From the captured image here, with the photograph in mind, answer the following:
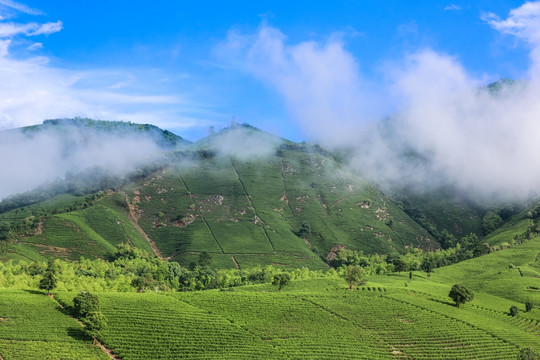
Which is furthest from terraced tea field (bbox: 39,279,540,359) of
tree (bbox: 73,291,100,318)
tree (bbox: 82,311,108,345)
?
tree (bbox: 73,291,100,318)

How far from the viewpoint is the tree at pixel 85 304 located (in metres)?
90.1

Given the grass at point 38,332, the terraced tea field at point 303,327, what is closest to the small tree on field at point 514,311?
the terraced tea field at point 303,327

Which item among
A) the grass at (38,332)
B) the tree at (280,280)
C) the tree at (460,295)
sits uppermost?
the tree at (460,295)

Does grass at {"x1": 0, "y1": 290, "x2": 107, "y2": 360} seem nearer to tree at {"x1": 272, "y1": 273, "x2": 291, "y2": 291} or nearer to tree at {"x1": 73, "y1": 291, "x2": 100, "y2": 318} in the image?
tree at {"x1": 73, "y1": 291, "x2": 100, "y2": 318}

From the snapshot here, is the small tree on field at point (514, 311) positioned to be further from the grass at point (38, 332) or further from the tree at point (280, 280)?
the grass at point (38, 332)

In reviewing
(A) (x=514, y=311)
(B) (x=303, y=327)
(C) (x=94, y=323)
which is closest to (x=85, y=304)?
(C) (x=94, y=323)

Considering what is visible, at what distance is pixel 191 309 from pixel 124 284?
→ 143 ft

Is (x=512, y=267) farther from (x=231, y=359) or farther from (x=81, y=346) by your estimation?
(x=81, y=346)

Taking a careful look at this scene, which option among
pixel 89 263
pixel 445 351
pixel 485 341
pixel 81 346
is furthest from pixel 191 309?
pixel 89 263

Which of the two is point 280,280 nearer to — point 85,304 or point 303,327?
point 303,327

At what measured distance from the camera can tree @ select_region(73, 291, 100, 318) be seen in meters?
90.1

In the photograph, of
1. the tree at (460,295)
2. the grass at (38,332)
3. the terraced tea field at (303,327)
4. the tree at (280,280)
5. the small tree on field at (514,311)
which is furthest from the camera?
the tree at (280,280)

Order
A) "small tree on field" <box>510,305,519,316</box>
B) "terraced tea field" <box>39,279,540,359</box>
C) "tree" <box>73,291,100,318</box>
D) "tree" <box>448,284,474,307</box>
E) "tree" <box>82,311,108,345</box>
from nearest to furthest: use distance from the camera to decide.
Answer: "tree" <box>82,311,108,345</box> < "tree" <box>73,291,100,318</box> < "terraced tea field" <box>39,279,540,359</box> < "small tree on field" <box>510,305,519,316</box> < "tree" <box>448,284,474,307</box>

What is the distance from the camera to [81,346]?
271 feet
